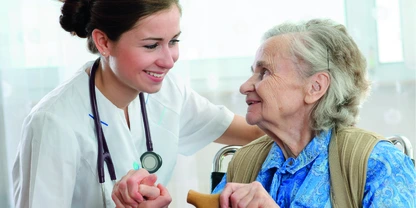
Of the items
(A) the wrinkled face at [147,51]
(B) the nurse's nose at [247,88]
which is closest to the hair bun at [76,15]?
(A) the wrinkled face at [147,51]

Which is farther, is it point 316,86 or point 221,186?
point 221,186

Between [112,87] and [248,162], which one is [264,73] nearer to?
[248,162]

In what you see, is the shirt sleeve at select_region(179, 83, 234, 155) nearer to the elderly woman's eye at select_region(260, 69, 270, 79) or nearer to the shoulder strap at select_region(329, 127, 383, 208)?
the elderly woman's eye at select_region(260, 69, 270, 79)

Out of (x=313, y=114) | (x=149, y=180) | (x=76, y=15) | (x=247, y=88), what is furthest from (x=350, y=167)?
(x=76, y=15)

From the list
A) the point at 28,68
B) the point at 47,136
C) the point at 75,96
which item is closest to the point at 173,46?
the point at 75,96

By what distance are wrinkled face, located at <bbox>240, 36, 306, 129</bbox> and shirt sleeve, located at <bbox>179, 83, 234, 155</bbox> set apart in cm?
46

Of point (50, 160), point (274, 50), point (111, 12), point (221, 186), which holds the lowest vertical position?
point (221, 186)

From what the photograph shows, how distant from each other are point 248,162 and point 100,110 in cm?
46

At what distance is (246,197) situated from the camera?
131 cm

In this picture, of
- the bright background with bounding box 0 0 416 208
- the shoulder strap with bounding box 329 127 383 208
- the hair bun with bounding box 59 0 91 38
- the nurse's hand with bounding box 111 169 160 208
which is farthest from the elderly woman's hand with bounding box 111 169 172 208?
the bright background with bounding box 0 0 416 208

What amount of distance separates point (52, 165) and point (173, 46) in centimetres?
46

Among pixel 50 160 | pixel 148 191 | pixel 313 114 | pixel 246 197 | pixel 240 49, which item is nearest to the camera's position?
pixel 246 197

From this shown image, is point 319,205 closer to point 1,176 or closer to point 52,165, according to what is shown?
point 52,165

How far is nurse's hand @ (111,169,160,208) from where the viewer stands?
141cm
